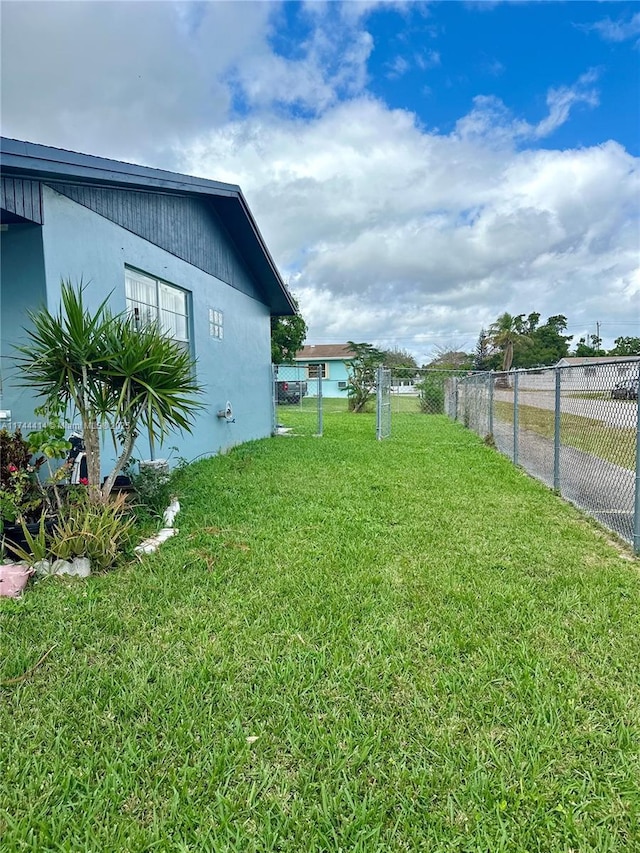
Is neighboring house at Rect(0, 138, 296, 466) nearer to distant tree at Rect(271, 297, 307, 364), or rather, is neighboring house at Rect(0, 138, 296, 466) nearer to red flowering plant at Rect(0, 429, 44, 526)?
red flowering plant at Rect(0, 429, 44, 526)

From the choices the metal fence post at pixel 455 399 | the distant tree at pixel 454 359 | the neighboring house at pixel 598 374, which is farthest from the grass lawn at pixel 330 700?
the distant tree at pixel 454 359

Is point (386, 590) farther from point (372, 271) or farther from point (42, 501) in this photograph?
point (372, 271)

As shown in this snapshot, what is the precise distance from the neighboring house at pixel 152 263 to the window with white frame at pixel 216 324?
0.9 inches

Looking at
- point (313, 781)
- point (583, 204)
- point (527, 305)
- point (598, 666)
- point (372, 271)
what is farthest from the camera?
point (527, 305)

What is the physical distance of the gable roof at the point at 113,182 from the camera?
4094 millimetres

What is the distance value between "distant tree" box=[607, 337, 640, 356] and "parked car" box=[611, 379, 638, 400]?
50.9m

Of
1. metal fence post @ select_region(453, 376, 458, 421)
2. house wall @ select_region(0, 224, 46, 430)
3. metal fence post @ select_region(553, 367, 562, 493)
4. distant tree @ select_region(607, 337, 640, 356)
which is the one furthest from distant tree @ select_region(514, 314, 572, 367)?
house wall @ select_region(0, 224, 46, 430)

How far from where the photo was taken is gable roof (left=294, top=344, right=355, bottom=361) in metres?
38.8

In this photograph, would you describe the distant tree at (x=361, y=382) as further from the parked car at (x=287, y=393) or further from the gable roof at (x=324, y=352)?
the gable roof at (x=324, y=352)

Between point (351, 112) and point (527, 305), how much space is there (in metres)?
37.5

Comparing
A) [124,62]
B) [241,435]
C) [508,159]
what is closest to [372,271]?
[508,159]

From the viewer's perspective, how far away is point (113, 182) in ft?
17.3

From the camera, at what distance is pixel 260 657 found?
8.25 ft

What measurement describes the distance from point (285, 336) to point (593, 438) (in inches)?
759
